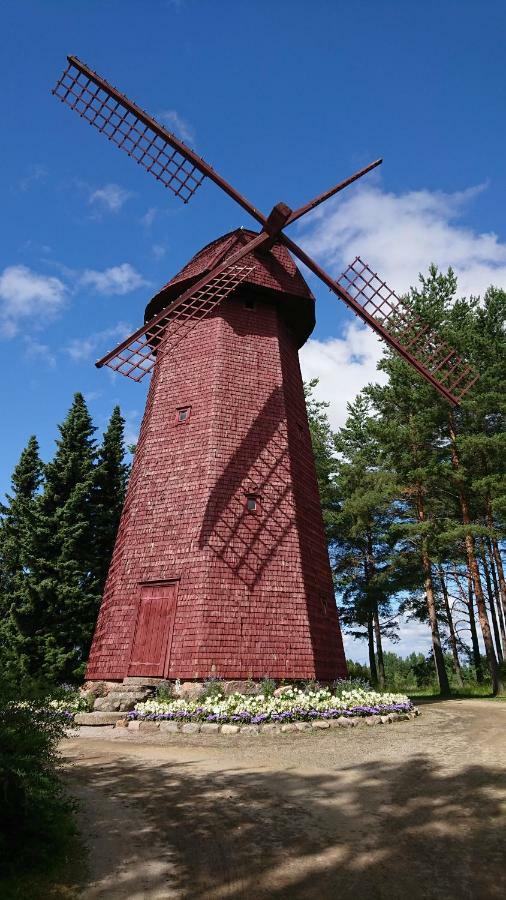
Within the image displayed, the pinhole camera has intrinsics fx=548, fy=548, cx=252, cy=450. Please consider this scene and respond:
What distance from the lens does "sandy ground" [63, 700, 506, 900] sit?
3.82 metres

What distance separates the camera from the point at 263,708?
416 inches

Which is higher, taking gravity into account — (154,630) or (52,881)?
(154,630)

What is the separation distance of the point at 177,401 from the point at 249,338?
9.11 feet

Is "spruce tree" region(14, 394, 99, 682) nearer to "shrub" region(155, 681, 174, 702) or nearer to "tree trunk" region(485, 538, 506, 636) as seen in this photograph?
"shrub" region(155, 681, 174, 702)

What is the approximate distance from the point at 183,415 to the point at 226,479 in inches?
98.0

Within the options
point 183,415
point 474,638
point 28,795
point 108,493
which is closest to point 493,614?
point 474,638

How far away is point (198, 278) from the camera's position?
16.4 m

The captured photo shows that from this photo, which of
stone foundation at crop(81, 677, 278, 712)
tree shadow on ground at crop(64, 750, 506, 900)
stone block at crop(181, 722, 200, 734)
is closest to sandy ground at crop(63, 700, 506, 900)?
tree shadow on ground at crop(64, 750, 506, 900)

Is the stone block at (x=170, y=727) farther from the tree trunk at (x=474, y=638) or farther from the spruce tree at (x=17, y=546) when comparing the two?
the tree trunk at (x=474, y=638)

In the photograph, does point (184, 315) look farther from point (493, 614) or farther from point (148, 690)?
point (493, 614)

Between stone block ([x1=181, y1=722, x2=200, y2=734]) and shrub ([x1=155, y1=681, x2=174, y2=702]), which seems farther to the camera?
shrub ([x1=155, y1=681, x2=174, y2=702])

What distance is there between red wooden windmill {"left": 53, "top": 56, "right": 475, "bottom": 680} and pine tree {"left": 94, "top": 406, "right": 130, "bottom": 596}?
5598 millimetres

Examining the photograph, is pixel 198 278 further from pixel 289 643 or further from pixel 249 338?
pixel 289 643

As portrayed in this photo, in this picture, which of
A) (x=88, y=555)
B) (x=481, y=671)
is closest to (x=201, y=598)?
(x=88, y=555)
